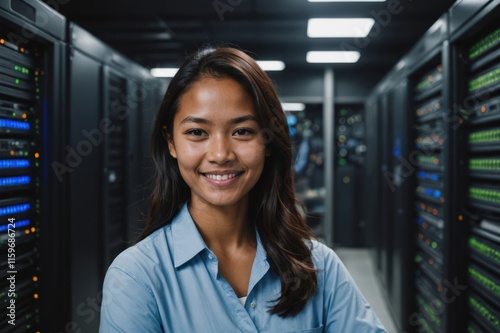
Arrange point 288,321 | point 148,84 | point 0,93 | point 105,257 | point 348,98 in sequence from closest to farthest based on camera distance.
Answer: point 288,321 → point 0,93 → point 105,257 → point 148,84 → point 348,98

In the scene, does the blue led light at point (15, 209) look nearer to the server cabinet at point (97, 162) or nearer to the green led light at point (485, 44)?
the server cabinet at point (97, 162)

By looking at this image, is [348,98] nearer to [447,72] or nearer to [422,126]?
[422,126]

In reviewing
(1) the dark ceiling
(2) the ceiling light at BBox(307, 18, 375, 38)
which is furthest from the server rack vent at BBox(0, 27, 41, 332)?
(2) the ceiling light at BBox(307, 18, 375, 38)

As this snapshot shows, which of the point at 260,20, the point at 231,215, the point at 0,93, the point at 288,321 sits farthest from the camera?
the point at 260,20

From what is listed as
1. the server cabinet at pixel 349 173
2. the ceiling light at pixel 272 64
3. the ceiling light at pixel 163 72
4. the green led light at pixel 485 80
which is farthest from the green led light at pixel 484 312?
the ceiling light at pixel 163 72

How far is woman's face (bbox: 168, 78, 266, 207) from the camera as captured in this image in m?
1.19

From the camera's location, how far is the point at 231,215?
1349 mm

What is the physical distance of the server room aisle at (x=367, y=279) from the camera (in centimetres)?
445

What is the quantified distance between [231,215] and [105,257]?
199 cm

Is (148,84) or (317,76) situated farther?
(317,76)

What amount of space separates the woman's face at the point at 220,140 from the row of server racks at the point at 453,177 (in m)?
1.24

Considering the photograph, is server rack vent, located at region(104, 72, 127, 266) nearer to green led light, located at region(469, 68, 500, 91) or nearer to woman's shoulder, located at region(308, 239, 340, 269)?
woman's shoulder, located at region(308, 239, 340, 269)

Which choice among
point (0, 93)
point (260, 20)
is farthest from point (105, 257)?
point (260, 20)

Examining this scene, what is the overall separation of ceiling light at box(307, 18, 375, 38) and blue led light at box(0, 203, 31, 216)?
361 centimetres
